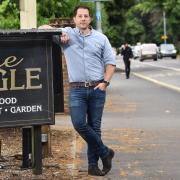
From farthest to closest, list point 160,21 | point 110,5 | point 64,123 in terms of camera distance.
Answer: point 160,21, point 110,5, point 64,123

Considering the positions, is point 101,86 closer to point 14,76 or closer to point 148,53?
point 14,76

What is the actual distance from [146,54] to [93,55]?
184 feet

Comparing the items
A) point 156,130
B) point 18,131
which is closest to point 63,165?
point 18,131

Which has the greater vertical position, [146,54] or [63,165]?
[63,165]

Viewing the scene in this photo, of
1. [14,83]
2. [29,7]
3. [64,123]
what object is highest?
[29,7]

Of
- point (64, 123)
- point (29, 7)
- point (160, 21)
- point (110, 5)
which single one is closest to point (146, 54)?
point (110, 5)

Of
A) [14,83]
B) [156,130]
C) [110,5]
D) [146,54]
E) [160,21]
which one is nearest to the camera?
[14,83]

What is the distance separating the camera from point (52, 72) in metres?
7.01

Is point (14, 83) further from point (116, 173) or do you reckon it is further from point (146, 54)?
point (146, 54)

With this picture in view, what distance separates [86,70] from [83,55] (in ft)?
0.54

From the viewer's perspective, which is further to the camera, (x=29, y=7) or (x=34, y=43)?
(x=29, y=7)

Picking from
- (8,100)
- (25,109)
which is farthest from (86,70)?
(8,100)

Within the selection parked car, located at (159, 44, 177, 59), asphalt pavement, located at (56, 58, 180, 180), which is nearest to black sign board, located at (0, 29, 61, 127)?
asphalt pavement, located at (56, 58, 180, 180)

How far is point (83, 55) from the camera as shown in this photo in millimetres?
7125
